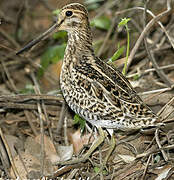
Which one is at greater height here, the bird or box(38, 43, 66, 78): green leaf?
box(38, 43, 66, 78): green leaf

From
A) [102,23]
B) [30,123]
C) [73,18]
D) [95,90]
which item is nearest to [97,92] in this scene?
[95,90]

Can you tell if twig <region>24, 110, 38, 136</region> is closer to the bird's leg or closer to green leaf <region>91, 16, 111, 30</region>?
the bird's leg

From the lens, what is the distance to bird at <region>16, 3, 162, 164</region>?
3566 millimetres

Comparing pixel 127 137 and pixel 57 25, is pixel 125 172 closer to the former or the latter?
pixel 127 137

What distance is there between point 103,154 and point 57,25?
1.33 metres

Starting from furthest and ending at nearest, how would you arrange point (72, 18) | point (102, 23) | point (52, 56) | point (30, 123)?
point (102, 23), point (52, 56), point (30, 123), point (72, 18)

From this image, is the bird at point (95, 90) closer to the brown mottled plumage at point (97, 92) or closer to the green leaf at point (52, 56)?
the brown mottled plumage at point (97, 92)

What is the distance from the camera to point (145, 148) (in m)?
3.88

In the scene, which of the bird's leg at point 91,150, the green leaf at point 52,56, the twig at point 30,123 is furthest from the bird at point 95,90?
the green leaf at point 52,56

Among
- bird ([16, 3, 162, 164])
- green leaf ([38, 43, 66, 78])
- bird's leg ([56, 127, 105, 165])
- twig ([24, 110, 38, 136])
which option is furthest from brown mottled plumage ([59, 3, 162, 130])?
green leaf ([38, 43, 66, 78])

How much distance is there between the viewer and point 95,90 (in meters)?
3.58

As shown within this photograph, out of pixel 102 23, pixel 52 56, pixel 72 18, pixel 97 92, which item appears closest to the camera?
pixel 97 92

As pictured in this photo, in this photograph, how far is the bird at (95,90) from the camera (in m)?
3.57

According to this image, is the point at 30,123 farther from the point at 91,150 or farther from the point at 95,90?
the point at 95,90
